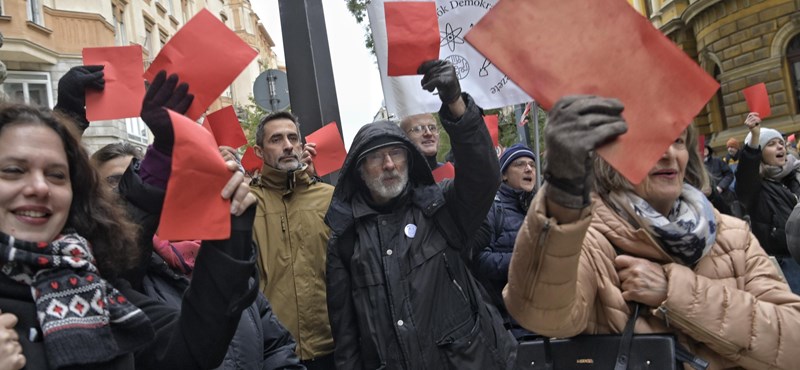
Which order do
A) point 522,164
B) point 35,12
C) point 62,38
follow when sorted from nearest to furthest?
1. point 522,164
2. point 35,12
3. point 62,38

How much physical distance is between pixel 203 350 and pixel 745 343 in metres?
1.51

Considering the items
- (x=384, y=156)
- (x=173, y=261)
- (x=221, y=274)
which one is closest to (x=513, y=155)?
(x=384, y=156)

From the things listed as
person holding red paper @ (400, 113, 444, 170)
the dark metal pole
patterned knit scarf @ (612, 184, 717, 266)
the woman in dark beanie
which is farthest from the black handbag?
the dark metal pole

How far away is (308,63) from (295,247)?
75.5 inches

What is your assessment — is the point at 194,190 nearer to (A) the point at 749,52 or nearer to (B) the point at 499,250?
(B) the point at 499,250

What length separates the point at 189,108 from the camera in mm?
2070

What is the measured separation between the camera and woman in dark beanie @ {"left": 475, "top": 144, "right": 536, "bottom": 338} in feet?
13.0

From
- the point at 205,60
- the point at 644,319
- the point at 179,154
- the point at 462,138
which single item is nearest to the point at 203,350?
the point at 179,154

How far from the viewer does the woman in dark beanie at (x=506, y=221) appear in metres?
3.97

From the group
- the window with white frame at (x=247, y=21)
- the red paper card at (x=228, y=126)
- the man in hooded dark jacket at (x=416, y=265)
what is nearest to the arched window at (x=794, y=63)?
the man in hooded dark jacket at (x=416, y=265)

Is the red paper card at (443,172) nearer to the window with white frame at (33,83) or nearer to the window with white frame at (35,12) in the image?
the window with white frame at (33,83)

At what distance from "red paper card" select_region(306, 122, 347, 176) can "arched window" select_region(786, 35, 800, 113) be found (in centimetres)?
2013

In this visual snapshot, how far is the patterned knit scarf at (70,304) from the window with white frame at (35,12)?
22.6 metres

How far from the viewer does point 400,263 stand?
123 inches
